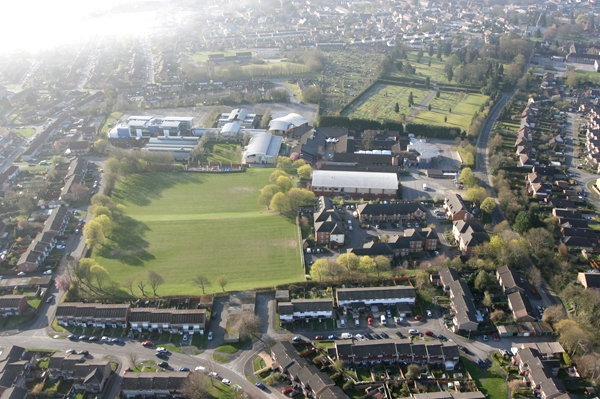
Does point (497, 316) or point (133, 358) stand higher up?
point (133, 358)

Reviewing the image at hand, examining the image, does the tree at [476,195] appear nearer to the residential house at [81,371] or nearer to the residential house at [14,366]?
the residential house at [81,371]

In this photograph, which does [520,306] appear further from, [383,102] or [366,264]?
[383,102]

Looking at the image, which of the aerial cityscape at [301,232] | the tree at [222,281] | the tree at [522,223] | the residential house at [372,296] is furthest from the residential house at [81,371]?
the tree at [522,223]

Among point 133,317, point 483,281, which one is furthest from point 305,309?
point 483,281

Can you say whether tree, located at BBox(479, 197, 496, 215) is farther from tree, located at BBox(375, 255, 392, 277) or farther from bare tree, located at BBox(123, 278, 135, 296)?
bare tree, located at BBox(123, 278, 135, 296)

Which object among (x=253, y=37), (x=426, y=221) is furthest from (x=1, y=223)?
(x=253, y=37)

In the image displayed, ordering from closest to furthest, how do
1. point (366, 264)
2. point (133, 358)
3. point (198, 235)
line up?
point (133, 358)
point (366, 264)
point (198, 235)

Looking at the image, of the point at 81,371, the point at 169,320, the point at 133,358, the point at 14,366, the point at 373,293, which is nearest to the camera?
the point at 81,371
